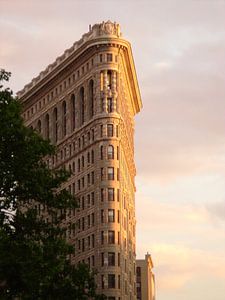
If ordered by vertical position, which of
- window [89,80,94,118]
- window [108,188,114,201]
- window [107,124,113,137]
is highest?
window [89,80,94,118]

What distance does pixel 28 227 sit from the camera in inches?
2936

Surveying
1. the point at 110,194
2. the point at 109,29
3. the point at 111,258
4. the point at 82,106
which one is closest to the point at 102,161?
the point at 110,194

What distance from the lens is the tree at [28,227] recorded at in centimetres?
7125

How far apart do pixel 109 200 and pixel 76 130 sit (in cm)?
1843

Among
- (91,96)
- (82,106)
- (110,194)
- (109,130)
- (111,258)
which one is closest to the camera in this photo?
(111,258)

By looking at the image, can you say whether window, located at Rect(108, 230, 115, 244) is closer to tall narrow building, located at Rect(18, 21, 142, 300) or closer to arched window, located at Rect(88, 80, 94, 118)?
tall narrow building, located at Rect(18, 21, 142, 300)

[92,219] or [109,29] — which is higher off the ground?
[109,29]

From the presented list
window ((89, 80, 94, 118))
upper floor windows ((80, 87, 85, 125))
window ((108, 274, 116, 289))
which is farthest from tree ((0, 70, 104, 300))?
upper floor windows ((80, 87, 85, 125))

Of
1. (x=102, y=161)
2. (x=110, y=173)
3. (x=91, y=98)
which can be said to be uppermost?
(x=91, y=98)

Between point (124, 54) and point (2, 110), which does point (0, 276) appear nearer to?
point (2, 110)

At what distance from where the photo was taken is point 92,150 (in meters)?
192

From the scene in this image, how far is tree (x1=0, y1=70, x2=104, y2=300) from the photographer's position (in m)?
71.2

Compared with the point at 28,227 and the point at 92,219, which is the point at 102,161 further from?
the point at 28,227

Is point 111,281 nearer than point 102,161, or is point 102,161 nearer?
point 111,281
